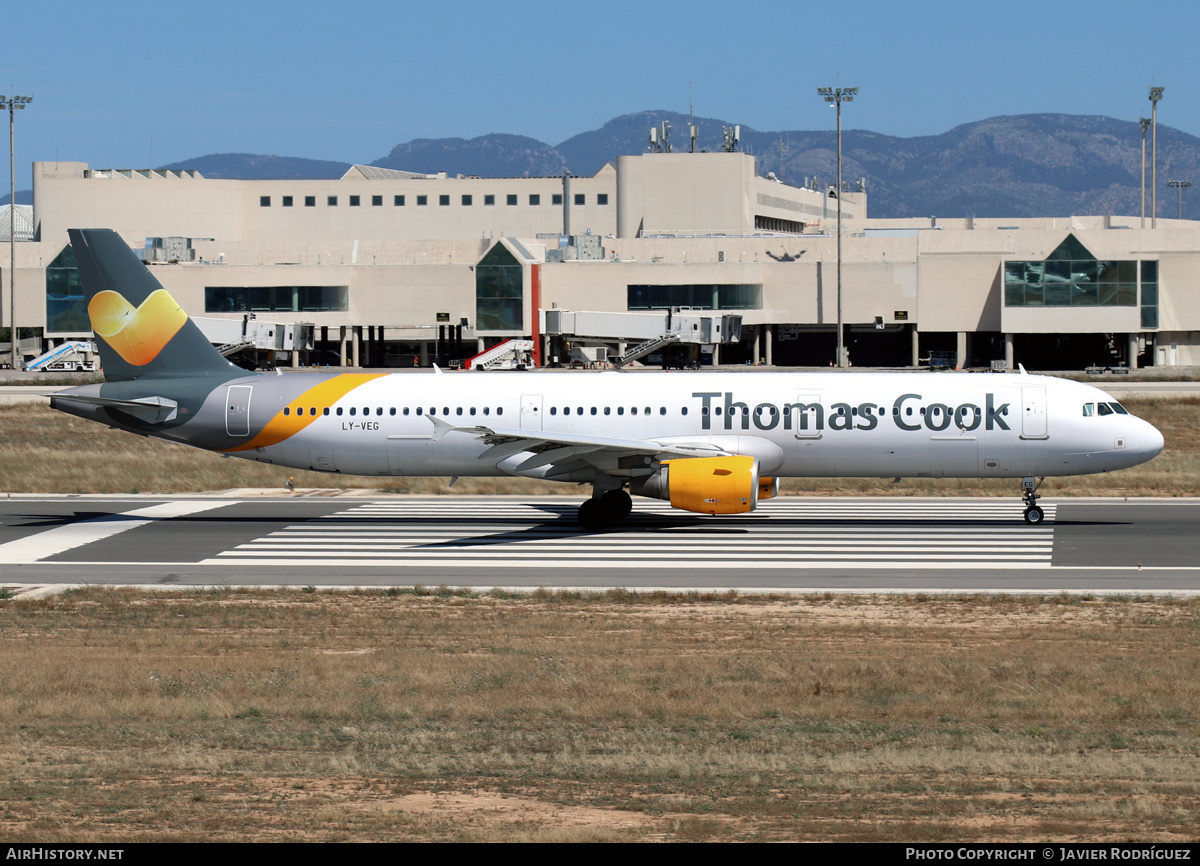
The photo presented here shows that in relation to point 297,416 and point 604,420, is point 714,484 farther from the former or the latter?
point 297,416

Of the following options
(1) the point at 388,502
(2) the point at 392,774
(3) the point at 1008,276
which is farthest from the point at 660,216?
(2) the point at 392,774

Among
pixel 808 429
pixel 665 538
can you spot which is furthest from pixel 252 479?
pixel 808 429

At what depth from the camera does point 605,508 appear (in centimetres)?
3688

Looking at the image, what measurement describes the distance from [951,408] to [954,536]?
11.0 feet

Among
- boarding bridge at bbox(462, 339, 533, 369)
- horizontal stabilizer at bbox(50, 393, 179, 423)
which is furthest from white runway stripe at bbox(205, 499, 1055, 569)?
boarding bridge at bbox(462, 339, 533, 369)

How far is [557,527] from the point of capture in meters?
37.4

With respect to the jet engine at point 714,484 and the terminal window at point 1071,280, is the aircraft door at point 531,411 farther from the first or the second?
the terminal window at point 1071,280

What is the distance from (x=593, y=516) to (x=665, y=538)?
8.51 feet

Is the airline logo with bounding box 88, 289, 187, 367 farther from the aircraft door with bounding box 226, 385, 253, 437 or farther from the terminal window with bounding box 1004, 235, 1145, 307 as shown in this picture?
the terminal window with bounding box 1004, 235, 1145, 307

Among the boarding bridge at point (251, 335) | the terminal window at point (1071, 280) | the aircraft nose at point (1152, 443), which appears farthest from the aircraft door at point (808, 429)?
the boarding bridge at point (251, 335)

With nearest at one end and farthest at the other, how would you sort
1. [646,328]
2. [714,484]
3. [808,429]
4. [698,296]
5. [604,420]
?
[714,484]
[808,429]
[604,420]
[646,328]
[698,296]

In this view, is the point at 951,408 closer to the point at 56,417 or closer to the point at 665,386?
the point at 665,386

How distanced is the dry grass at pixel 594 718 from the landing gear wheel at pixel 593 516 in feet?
32.6

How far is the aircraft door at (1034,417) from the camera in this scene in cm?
3559
